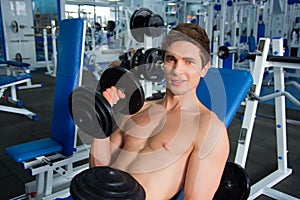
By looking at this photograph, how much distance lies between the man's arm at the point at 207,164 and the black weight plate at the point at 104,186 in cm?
20

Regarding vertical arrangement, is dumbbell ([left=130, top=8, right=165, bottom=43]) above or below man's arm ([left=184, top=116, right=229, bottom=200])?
above

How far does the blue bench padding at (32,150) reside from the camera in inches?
55.5

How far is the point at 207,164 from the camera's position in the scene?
32.3 inches

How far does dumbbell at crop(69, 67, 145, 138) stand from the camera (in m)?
0.79

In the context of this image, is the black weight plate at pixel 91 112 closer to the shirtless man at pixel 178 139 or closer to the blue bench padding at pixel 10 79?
the shirtless man at pixel 178 139

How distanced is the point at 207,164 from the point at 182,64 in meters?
0.30

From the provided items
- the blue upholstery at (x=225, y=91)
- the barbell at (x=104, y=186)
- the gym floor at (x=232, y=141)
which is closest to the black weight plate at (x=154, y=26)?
the gym floor at (x=232, y=141)

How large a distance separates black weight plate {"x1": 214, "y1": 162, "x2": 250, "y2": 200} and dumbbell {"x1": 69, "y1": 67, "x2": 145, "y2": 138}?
0.49m

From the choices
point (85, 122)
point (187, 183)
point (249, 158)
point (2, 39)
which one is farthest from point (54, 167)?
point (2, 39)

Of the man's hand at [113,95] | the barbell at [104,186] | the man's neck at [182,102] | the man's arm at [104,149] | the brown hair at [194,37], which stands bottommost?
the man's arm at [104,149]

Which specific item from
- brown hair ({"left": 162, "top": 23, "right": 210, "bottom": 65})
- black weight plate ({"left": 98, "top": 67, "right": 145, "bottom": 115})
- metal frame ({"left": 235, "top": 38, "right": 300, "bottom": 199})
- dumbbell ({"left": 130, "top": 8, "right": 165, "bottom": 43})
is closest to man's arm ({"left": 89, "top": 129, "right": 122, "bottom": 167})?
black weight plate ({"left": 98, "top": 67, "right": 145, "bottom": 115})

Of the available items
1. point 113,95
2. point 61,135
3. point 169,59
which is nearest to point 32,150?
point 61,135

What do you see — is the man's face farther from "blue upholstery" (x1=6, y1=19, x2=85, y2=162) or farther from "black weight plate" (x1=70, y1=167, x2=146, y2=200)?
"blue upholstery" (x1=6, y1=19, x2=85, y2=162)

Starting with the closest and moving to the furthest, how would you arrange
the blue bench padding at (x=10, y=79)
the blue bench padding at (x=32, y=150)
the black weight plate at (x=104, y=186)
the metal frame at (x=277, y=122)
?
the black weight plate at (x=104, y=186), the blue bench padding at (x=32, y=150), the metal frame at (x=277, y=122), the blue bench padding at (x=10, y=79)
